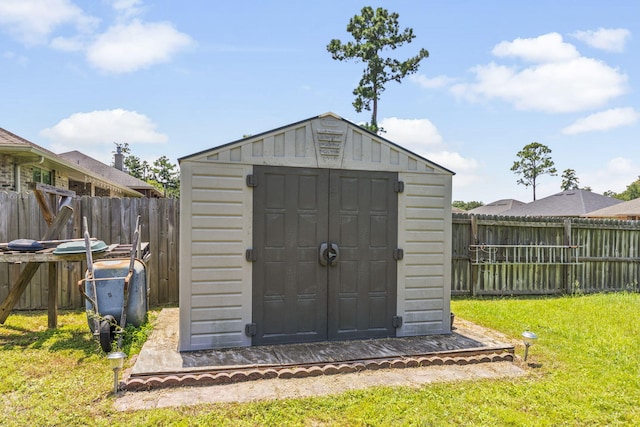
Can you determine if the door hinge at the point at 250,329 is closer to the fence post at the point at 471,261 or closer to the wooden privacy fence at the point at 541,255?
the wooden privacy fence at the point at 541,255

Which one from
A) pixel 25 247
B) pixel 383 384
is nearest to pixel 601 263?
pixel 383 384

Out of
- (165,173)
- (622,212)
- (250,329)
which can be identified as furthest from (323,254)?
(165,173)

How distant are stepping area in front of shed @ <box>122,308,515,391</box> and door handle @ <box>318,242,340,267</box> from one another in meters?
0.89

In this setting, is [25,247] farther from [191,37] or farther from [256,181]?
[191,37]

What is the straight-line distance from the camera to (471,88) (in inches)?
452

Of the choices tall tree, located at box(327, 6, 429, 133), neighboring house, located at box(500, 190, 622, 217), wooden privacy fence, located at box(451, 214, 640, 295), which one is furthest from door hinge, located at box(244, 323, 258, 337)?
neighboring house, located at box(500, 190, 622, 217)

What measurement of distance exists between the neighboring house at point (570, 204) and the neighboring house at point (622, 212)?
2.87 ft

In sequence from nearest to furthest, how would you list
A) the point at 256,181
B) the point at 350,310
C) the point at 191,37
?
1. the point at 256,181
2. the point at 350,310
3. the point at 191,37

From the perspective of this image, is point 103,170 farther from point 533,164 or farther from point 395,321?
point 533,164

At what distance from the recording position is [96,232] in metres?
5.97

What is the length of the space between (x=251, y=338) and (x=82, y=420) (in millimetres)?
1764

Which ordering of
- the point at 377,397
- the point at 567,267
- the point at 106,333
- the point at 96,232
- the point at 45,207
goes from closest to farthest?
the point at 377,397, the point at 106,333, the point at 45,207, the point at 96,232, the point at 567,267

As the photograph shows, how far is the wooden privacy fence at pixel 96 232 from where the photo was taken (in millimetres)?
5684

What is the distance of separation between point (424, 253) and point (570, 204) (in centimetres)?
2140
